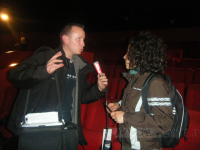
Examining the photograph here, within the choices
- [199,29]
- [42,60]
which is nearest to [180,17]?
[199,29]

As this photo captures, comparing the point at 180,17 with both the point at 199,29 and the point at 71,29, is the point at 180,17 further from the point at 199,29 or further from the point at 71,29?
the point at 71,29

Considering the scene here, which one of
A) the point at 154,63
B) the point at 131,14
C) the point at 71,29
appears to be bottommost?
the point at 154,63

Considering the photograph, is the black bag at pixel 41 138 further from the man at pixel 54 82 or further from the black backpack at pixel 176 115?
the black backpack at pixel 176 115

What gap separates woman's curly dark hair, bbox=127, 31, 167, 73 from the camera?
0.57 metres

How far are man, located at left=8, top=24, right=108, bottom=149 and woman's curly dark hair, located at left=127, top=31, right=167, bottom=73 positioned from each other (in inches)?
8.8

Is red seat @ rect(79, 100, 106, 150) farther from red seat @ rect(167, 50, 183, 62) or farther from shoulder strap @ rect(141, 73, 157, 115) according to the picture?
red seat @ rect(167, 50, 183, 62)

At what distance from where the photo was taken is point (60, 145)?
567 mm

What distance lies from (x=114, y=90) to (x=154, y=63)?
3.42 ft

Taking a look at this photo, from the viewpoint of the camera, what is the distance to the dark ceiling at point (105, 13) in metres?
3.45

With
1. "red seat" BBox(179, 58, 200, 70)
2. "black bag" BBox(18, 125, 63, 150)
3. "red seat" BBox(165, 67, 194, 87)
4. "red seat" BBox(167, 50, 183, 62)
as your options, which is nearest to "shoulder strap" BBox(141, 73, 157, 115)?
"black bag" BBox(18, 125, 63, 150)

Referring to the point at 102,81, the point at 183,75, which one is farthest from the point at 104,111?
the point at 183,75

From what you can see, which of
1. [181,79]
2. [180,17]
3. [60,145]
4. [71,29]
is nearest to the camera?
[60,145]

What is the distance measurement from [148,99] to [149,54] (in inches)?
8.0

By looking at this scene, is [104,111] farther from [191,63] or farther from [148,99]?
[191,63]
